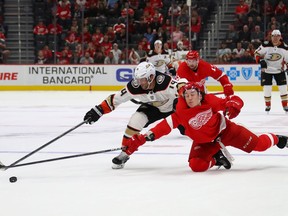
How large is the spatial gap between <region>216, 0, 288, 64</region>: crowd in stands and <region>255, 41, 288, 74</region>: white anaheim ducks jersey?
4.75 m

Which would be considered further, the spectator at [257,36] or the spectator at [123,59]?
the spectator at [123,59]

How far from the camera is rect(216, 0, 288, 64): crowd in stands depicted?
52.5 feet

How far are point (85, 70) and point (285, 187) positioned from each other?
12.3 metres

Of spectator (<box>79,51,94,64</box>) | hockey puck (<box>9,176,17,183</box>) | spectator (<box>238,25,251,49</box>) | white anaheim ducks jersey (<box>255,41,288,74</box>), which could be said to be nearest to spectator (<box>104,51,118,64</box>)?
spectator (<box>79,51,94,64</box>)

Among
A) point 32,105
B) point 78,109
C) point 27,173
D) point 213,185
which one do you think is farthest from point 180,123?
point 32,105

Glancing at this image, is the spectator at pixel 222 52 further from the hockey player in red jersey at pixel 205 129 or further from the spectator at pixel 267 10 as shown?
the hockey player in red jersey at pixel 205 129

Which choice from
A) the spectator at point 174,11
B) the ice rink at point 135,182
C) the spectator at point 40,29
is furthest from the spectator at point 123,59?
the ice rink at point 135,182

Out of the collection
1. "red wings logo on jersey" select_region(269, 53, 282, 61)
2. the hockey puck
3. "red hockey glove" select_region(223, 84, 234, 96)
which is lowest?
the hockey puck

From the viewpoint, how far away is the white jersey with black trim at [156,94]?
577 centimetres

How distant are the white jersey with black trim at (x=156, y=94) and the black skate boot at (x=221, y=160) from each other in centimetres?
90

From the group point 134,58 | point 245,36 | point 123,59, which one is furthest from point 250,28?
point 123,59

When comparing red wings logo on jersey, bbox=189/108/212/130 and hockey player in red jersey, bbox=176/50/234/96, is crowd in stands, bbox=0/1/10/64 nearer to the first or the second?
hockey player in red jersey, bbox=176/50/234/96

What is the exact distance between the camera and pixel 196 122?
16.9 ft

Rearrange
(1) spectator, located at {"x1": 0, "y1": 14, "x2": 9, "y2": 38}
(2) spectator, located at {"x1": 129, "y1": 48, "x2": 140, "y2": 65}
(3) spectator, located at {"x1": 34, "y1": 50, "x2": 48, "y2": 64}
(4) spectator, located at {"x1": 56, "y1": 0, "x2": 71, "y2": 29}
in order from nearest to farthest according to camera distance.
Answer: (2) spectator, located at {"x1": 129, "y1": 48, "x2": 140, "y2": 65} → (3) spectator, located at {"x1": 34, "y1": 50, "x2": 48, "y2": 64} → (1) spectator, located at {"x1": 0, "y1": 14, "x2": 9, "y2": 38} → (4) spectator, located at {"x1": 56, "y1": 0, "x2": 71, "y2": 29}
